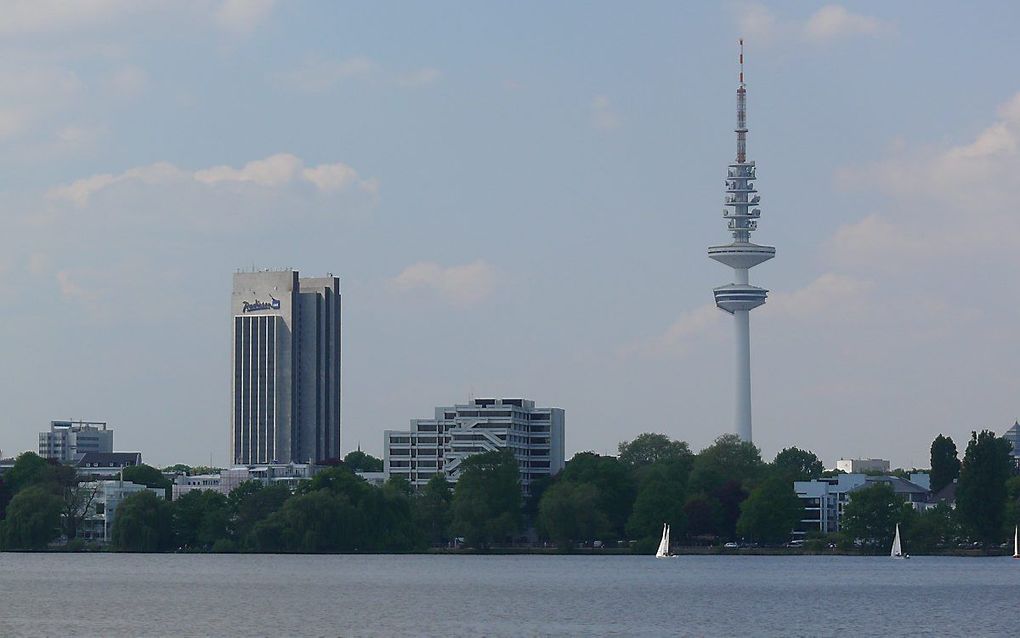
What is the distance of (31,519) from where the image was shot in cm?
19150

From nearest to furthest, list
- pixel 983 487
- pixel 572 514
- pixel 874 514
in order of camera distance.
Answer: pixel 983 487
pixel 874 514
pixel 572 514

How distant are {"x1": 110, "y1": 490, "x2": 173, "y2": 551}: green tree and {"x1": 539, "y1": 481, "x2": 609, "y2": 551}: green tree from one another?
35961 millimetres

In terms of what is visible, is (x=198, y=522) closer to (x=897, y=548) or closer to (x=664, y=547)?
(x=664, y=547)

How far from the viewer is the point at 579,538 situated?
199 metres

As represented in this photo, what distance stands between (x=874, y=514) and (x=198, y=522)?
63010 mm

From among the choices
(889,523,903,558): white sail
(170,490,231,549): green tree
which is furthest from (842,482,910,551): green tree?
(170,490,231,549): green tree

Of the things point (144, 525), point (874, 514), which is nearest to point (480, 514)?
point (144, 525)

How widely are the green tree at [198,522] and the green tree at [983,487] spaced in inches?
2674

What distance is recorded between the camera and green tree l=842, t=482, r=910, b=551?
18925 centimetres

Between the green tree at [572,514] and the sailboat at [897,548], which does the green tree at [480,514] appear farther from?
the sailboat at [897,548]

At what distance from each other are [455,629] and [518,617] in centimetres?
866

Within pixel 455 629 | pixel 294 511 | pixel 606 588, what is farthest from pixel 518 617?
pixel 294 511

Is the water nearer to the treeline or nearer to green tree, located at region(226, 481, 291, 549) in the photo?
the treeline

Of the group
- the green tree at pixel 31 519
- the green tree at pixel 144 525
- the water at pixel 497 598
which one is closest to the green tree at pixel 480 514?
the water at pixel 497 598
